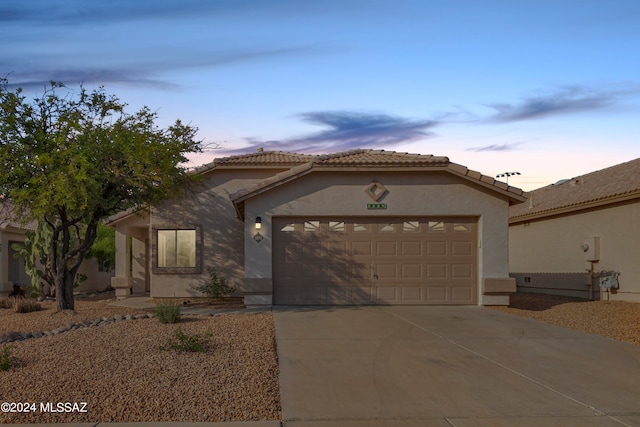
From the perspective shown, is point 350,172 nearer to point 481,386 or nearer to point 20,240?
point 481,386

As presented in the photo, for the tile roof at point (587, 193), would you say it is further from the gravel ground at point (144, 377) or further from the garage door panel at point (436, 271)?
the gravel ground at point (144, 377)

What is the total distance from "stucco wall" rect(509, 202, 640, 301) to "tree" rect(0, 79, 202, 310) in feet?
42.2

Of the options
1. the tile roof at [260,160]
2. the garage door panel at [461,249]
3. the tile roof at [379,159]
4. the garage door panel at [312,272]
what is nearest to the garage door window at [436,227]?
the garage door panel at [461,249]

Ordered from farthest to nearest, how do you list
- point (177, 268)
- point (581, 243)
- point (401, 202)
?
point (581, 243)
point (177, 268)
point (401, 202)

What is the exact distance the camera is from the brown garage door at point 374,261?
17.3m

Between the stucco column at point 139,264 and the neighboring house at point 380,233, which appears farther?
the stucco column at point 139,264

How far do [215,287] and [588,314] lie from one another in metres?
10.6

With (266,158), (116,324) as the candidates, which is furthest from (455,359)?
(266,158)

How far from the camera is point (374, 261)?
17.4 m

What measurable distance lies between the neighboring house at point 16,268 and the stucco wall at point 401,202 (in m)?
9.35

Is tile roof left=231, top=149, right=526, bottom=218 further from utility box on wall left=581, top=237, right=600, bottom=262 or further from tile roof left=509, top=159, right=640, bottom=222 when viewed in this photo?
utility box on wall left=581, top=237, right=600, bottom=262

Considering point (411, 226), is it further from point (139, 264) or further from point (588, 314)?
point (139, 264)

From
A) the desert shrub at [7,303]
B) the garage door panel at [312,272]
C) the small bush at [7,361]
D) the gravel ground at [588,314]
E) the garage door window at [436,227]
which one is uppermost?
the garage door window at [436,227]

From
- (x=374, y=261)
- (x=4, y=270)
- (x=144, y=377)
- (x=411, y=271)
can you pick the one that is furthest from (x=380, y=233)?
(x=4, y=270)
